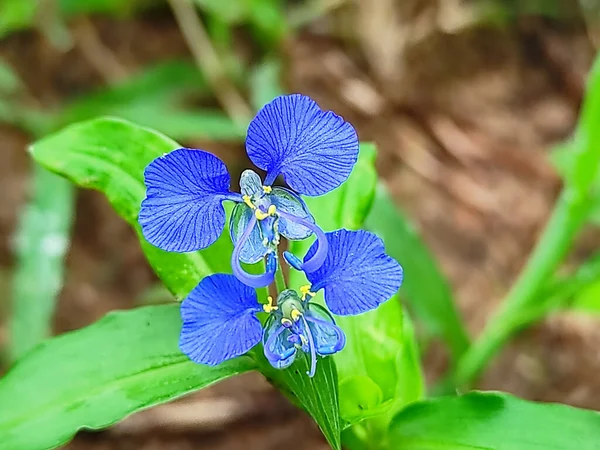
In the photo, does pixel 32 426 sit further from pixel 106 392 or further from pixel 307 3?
pixel 307 3

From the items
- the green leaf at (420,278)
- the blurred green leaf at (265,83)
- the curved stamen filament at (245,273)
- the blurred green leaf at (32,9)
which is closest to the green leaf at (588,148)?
the green leaf at (420,278)

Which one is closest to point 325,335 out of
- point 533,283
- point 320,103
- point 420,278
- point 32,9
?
point 420,278

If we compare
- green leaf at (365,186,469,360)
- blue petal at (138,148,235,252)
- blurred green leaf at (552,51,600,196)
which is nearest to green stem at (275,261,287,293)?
blue petal at (138,148,235,252)

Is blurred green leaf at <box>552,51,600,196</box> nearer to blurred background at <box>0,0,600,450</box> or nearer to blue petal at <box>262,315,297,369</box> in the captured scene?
blurred background at <box>0,0,600,450</box>

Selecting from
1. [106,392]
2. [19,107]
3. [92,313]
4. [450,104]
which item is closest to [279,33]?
[450,104]

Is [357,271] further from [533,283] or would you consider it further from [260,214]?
[533,283]

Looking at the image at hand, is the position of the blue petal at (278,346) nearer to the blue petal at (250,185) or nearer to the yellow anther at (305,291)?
the yellow anther at (305,291)
